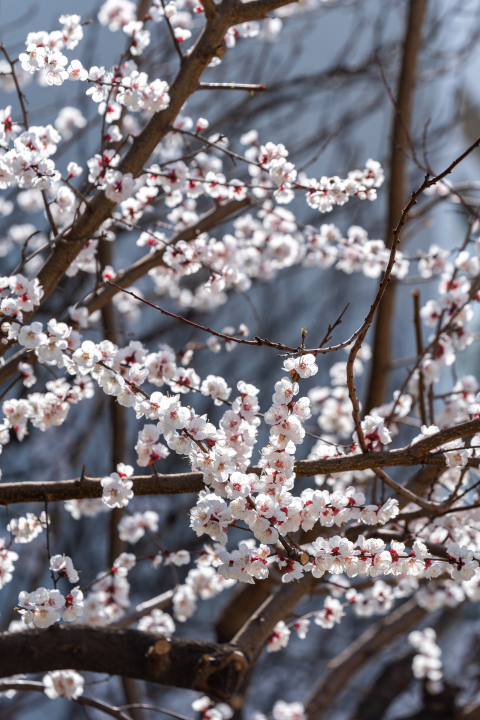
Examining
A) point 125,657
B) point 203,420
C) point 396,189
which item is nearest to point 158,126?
point 203,420

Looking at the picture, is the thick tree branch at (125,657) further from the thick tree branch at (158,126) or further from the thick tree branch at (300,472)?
the thick tree branch at (158,126)

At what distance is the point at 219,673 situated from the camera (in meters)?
1.58

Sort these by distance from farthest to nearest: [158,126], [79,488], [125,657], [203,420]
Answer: [158,126] → [125,657] → [79,488] → [203,420]

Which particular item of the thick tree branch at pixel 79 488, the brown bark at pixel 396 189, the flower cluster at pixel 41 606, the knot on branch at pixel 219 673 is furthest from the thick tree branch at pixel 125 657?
the brown bark at pixel 396 189

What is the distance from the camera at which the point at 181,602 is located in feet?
7.52

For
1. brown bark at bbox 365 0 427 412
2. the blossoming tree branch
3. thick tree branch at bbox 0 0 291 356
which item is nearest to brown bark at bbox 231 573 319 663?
the blossoming tree branch

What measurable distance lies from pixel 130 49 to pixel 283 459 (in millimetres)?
1365

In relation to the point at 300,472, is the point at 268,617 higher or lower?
lower

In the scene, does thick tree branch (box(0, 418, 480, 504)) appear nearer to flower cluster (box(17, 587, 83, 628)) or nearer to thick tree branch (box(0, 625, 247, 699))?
flower cluster (box(17, 587, 83, 628))

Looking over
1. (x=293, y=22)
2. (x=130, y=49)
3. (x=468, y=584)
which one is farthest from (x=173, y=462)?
(x=293, y=22)

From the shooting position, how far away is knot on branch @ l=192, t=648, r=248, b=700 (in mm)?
1570

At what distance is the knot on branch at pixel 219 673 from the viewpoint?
1570 millimetres

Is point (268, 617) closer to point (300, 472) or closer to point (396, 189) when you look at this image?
point (300, 472)

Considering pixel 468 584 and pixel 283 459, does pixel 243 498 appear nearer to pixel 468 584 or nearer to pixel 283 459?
pixel 283 459
